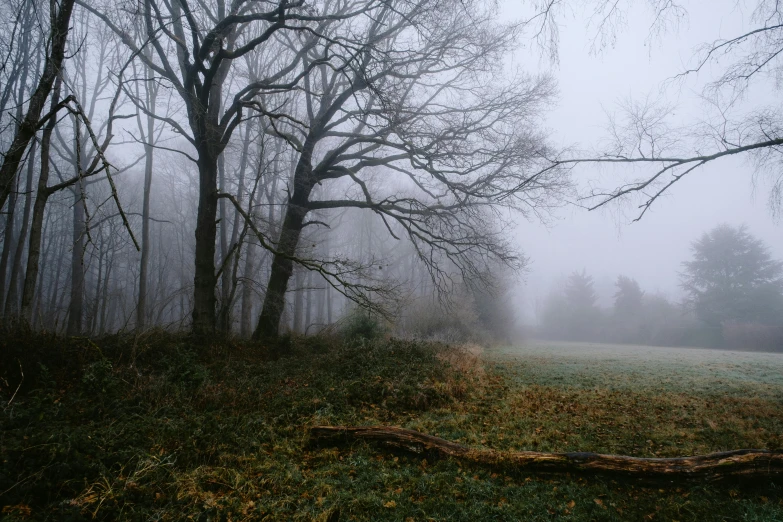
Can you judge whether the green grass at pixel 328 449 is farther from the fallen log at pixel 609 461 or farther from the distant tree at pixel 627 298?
the distant tree at pixel 627 298

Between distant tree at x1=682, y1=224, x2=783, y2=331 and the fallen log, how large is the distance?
92.5 ft

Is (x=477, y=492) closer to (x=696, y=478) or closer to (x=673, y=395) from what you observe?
(x=696, y=478)

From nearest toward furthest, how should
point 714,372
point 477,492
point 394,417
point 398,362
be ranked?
point 477,492 → point 394,417 → point 398,362 → point 714,372


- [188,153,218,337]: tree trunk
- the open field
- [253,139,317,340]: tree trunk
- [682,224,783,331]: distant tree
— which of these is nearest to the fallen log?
the open field

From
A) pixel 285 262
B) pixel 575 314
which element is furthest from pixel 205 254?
pixel 575 314

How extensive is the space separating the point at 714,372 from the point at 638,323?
28007 mm

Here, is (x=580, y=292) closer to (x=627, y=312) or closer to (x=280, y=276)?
(x=627, y=312)

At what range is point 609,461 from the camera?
14.0ft

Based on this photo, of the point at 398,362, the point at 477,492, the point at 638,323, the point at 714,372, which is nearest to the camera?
the point at 477,492

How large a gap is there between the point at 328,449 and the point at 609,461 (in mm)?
3393

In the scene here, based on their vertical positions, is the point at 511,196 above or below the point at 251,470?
above

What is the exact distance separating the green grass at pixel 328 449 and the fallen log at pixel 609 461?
11 centimetres

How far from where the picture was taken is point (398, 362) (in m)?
9.24

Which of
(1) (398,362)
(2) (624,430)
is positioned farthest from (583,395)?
(1) (398,362)
